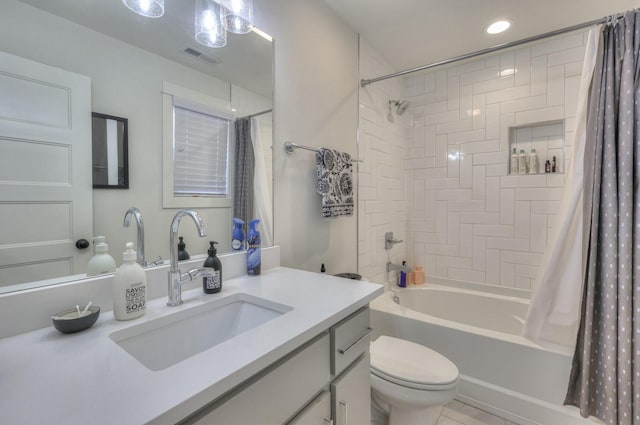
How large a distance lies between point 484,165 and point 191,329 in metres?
2.42

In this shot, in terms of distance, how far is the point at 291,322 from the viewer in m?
0.76

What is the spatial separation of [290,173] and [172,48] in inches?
28.7

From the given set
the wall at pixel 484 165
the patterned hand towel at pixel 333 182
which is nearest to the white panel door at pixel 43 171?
the patterned hand towel at pixel 333 182

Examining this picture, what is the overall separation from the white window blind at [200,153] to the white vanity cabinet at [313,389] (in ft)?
2.37

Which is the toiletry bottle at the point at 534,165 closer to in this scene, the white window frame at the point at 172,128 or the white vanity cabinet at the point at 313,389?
the white vanity cabinet at the point at 313,389

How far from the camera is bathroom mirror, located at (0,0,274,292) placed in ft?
2.43

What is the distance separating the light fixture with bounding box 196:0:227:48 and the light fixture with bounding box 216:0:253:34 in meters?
0.02

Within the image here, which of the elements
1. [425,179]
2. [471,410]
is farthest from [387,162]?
Answer: [471,410]

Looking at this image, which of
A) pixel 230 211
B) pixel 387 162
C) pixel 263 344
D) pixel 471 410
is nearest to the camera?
pixel 263 344

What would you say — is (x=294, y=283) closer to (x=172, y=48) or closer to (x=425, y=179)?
(x=172, y=48)

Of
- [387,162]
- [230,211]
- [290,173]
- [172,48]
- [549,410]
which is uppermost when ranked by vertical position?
[172,48]

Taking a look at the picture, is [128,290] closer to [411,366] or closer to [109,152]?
[109,152]

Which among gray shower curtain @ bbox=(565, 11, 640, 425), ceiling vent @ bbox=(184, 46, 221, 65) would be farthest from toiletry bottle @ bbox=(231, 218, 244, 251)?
gray shower curtain @ bbox=(565, 11, 640, 425)

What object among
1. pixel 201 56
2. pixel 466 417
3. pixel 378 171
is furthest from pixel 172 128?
pixel 466 417
